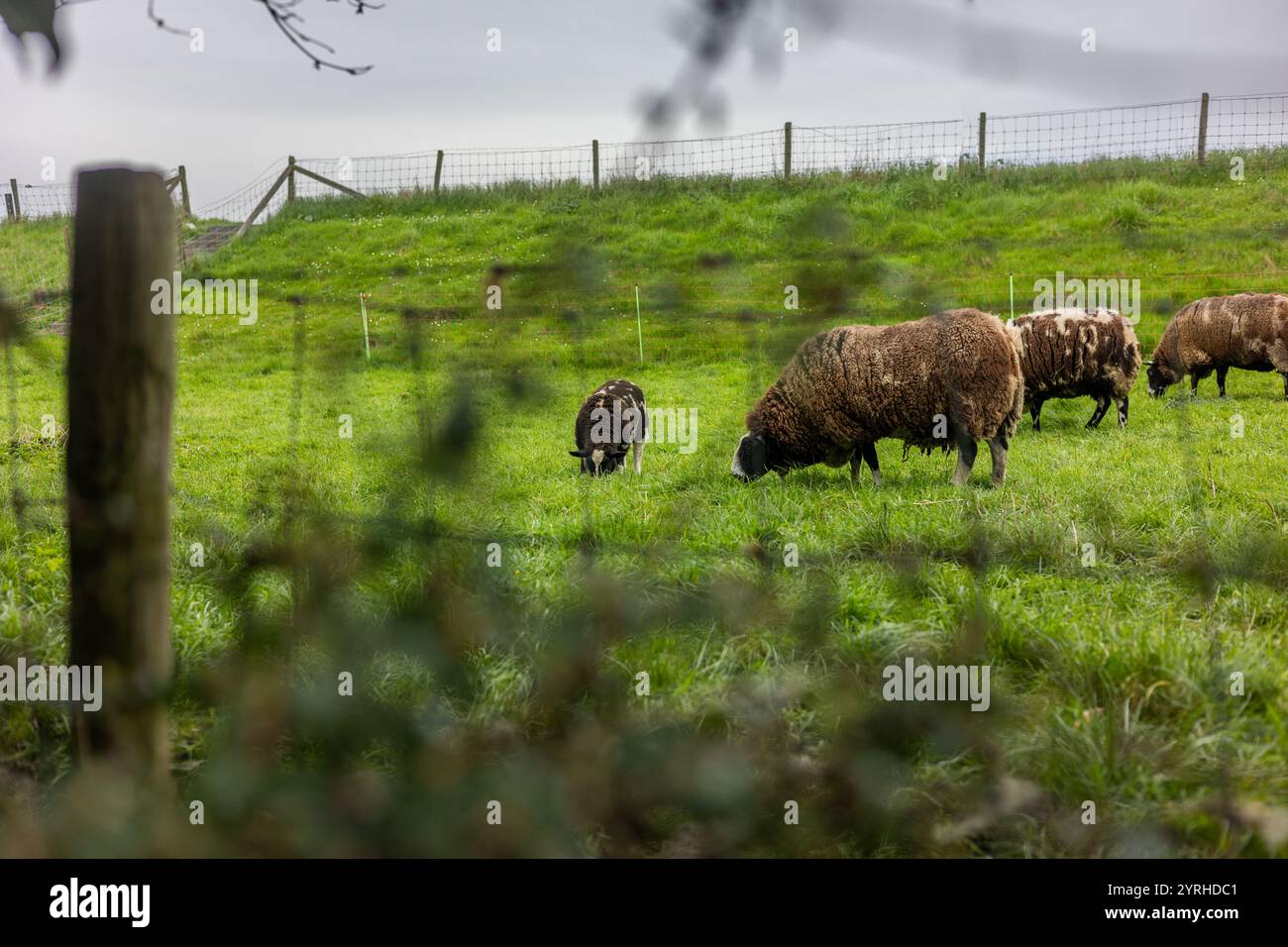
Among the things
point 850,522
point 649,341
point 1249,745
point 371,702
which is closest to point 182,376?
point 649,341

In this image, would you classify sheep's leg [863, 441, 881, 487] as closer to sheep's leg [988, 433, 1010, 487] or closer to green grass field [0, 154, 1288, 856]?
sheep's leg [988, 433, 1010, 487]

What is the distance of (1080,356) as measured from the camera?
12758mm

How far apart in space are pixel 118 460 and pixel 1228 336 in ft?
52.1

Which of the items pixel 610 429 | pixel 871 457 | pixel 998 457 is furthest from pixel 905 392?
pixel 610 429

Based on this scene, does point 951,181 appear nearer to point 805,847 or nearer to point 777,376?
point 777,376

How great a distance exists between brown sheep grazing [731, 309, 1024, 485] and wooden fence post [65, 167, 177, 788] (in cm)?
608

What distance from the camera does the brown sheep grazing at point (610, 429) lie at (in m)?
9.38

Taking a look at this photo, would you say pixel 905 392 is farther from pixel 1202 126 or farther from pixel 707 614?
pixel 1202 126

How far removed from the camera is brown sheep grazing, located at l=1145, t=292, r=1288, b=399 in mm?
13734

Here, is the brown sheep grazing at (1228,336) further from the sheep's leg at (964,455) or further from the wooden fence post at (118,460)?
the wooden fence post at (118,460)

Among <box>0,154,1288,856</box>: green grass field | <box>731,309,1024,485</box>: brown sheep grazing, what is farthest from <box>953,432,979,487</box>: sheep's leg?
<box>0,154,1288,856</box>: green grass field

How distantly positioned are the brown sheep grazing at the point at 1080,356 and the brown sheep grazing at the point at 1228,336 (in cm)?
172

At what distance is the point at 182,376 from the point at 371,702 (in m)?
14.9

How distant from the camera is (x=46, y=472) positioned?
720 cm
